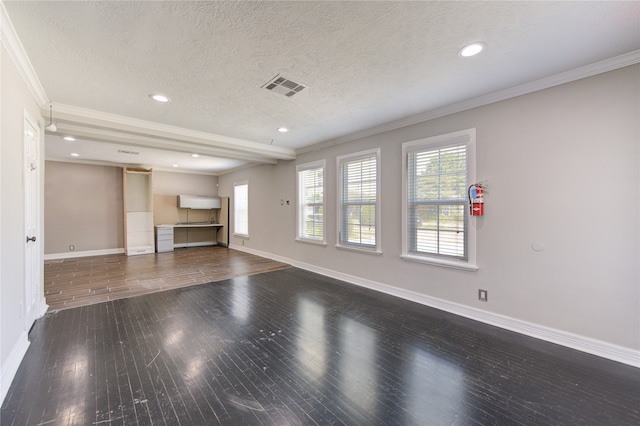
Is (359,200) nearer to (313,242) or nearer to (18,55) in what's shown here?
(313,242)

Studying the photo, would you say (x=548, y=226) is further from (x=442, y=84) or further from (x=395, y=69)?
(x=395, y=69)

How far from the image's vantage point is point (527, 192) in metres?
2.82

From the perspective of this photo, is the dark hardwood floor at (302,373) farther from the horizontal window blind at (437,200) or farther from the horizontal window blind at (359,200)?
the horizontal window blind at (359,200)

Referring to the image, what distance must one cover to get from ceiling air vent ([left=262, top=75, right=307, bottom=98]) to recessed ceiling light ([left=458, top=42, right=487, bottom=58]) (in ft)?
4.89

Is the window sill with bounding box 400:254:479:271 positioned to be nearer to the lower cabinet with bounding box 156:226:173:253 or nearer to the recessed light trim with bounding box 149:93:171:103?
the recessed light trim with bounding box 149:93:171:103

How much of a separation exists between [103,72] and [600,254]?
16.0ft

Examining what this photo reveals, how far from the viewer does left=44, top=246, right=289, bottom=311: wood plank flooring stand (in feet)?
13.3

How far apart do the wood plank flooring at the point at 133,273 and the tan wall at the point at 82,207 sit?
23.8 inches

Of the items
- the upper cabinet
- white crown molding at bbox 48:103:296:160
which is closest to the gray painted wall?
white crown molding at bbox 48:103:296:160

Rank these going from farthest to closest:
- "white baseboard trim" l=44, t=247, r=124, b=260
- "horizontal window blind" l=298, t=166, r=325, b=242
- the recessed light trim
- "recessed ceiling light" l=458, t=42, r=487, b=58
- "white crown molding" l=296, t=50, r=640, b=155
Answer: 1. "white baseboard trim" l=44, t=247, r=124, b=260
2. "horizontal window blind" l=298, t=166, r=325, b=242
3. the recessed light trim
4. "white crown molding" l=296, t=50, r=640, b=155
5. "recessed ceiling light" l=458, t=42, r=487, b=58

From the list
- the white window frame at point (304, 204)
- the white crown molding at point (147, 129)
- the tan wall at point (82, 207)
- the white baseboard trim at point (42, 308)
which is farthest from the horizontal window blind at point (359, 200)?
the tan wall at point (82, 207)

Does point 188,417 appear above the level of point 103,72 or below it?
below

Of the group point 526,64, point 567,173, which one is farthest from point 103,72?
point 567,173

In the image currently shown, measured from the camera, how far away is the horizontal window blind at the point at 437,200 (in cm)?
332
